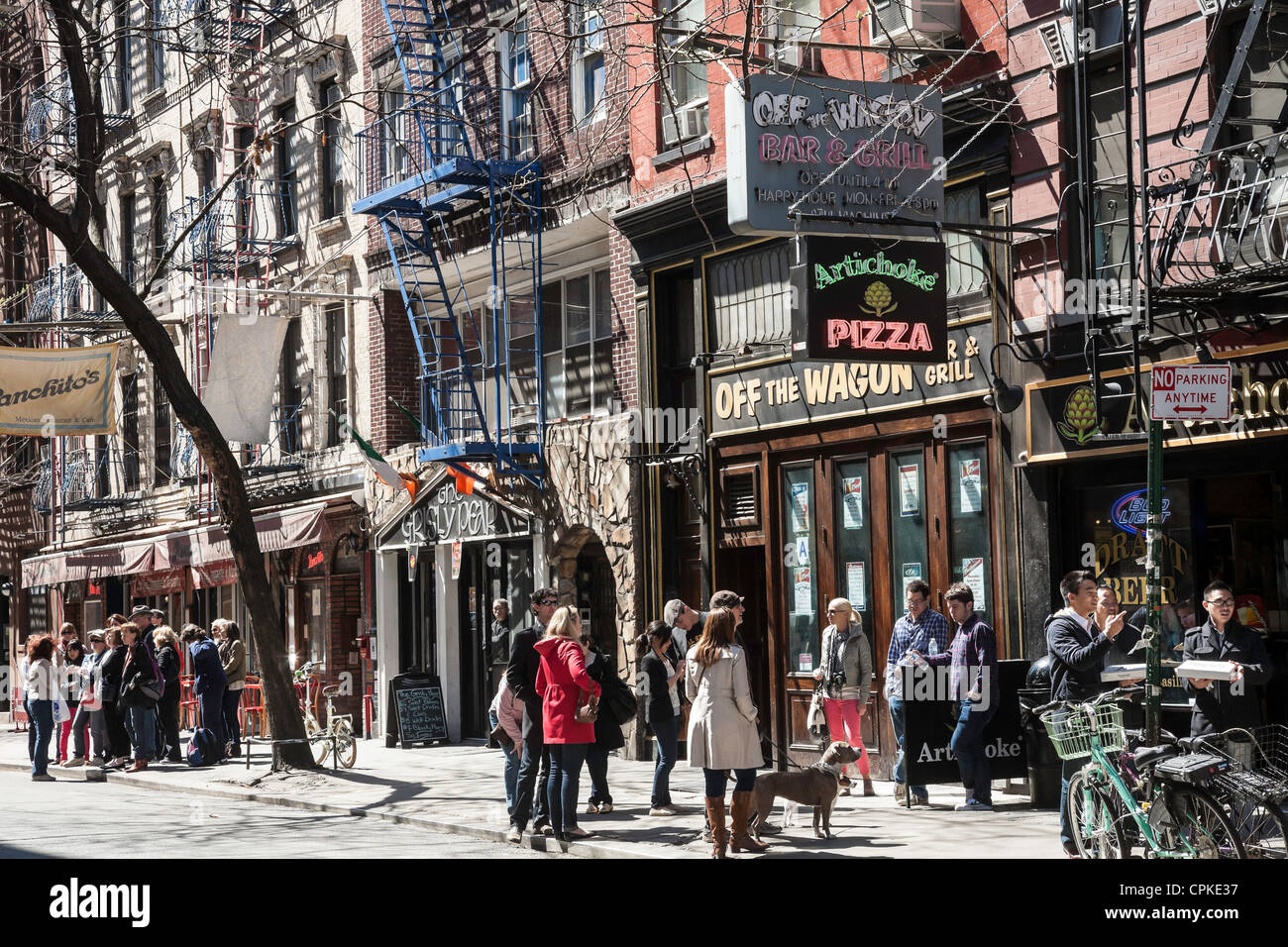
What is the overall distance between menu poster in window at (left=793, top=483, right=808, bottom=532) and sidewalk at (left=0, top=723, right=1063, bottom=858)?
2.81 meters

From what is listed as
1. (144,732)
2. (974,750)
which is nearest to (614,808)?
(974,750)

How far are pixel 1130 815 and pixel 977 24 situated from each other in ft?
28.1

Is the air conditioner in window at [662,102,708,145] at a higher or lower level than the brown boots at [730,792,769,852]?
higher

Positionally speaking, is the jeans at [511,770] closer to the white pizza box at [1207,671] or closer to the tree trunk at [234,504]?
the tree trunk at [234,504]

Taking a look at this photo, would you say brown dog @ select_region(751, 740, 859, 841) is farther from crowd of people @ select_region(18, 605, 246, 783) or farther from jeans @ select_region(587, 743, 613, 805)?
crowd of people @ select_region(18, 605, 246, 783)

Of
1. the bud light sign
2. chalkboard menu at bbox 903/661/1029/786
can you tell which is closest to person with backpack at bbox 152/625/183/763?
chalkboard menu at bbox 903/661/1029/786

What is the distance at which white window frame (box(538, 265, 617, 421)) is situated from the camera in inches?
811

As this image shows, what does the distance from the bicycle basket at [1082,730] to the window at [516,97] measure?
13.7 m

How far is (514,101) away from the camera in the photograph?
21.7 metres

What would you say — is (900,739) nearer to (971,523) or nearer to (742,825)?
(971,523)

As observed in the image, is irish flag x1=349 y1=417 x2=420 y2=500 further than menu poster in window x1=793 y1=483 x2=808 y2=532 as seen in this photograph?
Yes

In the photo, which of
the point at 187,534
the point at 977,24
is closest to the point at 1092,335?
the point at 977,24

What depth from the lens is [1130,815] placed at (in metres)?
9.05

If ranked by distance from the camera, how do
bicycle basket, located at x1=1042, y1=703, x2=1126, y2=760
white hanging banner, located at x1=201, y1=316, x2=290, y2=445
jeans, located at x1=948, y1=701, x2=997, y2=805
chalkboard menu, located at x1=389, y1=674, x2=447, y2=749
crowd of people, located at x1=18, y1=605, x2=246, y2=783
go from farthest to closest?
white hanging banner, located at x1=201, y1=316, x2=290, y2=445
chalkboard menu, located at x1=389, y1=674, x2=447, y2=749
crowd of people, located at x1=18, y1=605, x2=246, y2=783
jeans, located at x1=948, y1=701, x2=997, y2=805
bicycle basket, located at x1=1042, y1=703, x2=1126, y2=760
